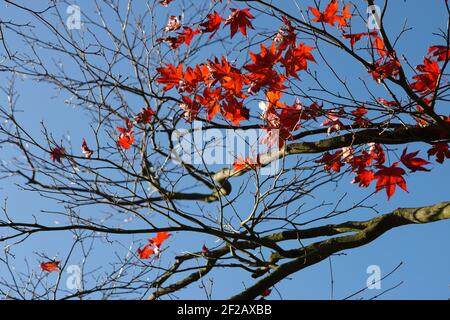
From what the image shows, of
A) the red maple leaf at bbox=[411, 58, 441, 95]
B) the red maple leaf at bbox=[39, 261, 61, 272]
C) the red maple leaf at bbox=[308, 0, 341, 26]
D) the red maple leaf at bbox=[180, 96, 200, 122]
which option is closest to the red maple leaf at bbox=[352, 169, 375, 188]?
the red maple leaf at bbox=[411, 58, 441, 95]

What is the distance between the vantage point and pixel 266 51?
304 cm

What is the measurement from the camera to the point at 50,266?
4.14 metres

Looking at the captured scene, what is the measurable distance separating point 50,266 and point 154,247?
90cm

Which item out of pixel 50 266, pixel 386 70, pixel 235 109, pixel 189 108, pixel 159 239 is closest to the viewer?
pixel 386 70

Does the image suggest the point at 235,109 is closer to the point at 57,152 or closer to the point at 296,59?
the point at 296,59

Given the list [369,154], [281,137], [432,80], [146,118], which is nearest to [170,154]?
[146,118]

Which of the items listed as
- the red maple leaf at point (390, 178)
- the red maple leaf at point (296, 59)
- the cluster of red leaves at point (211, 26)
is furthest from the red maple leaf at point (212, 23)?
the red maple leaf at point (390, 178)

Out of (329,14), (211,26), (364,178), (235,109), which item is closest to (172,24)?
(211,26)

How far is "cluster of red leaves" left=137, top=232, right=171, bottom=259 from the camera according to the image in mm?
3866

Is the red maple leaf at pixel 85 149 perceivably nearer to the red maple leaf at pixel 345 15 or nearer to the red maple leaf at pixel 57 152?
the red maple leaf at pixel 57 152

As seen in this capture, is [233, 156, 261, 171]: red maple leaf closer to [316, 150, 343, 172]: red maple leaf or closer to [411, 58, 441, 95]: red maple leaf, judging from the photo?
[316, 150, 343, 172]: red maple leaf

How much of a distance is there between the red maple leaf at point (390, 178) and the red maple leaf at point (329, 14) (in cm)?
91

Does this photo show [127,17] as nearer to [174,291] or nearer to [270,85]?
[270,85]
